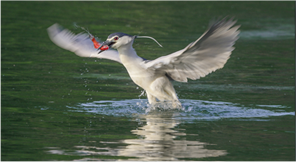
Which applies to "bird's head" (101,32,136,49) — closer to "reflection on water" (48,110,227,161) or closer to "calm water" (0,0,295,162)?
"calm water" (0,0,295,162)

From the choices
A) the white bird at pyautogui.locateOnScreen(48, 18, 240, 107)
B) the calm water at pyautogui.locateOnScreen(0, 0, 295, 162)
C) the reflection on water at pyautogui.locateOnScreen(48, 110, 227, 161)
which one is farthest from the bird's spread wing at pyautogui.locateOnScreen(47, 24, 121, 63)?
the reflection on water at pyautogui.locateOnScreen(48, 110, 227, 161)

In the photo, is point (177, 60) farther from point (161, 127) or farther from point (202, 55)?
point (161, 127)

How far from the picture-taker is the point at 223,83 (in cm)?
1030

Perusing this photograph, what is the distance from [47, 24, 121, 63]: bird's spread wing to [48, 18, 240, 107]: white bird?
9 cm

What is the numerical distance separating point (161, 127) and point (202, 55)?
123cm

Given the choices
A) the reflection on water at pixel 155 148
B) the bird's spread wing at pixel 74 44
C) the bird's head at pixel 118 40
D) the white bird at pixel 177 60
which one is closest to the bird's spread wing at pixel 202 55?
the white bird at pixel 177 60

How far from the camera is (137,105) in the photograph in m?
8.54

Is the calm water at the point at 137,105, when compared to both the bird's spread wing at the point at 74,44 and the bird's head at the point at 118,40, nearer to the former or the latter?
the bird's spread wing at the point at 74,44

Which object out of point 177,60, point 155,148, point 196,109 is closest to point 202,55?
point 177,60

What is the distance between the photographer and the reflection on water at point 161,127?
5.72 m

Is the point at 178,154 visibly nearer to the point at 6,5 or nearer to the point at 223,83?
the point at 223,83

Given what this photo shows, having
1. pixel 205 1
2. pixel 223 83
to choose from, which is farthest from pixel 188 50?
pixel 205 1

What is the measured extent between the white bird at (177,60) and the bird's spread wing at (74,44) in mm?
89

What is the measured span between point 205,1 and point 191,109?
15.8 m
